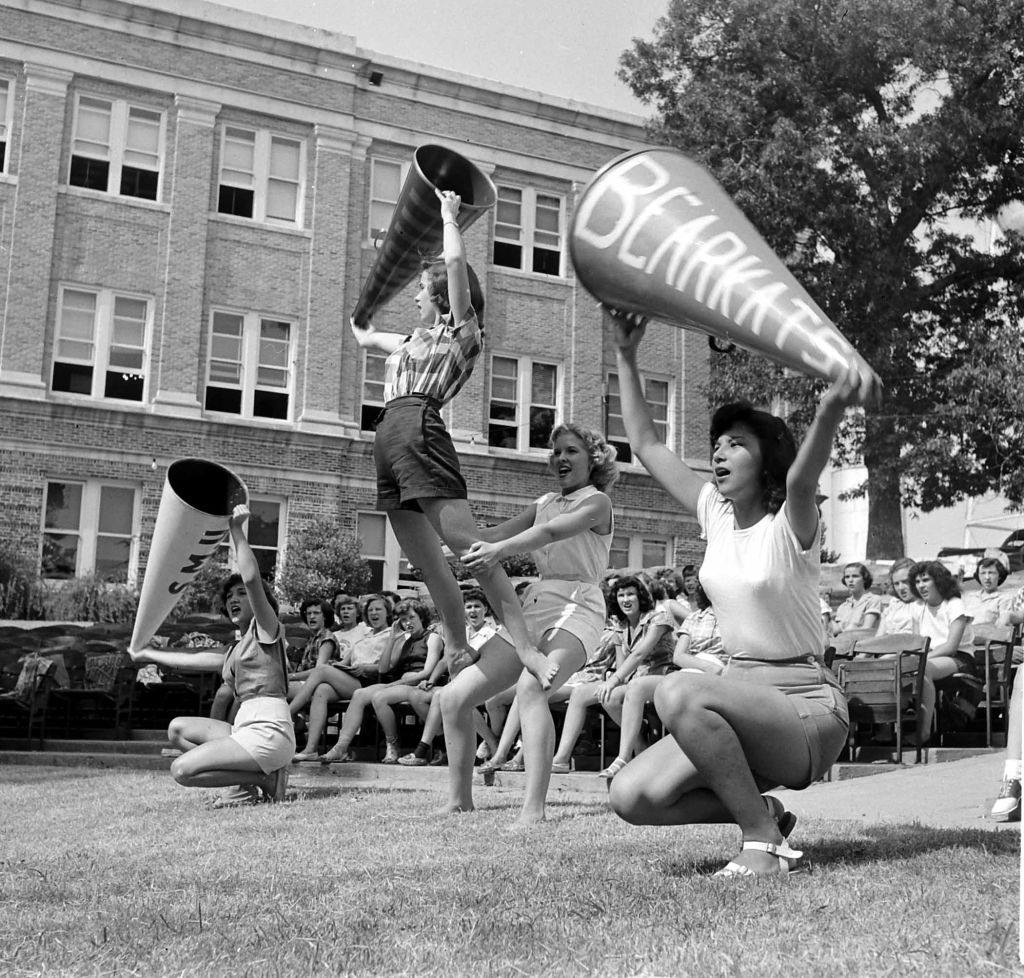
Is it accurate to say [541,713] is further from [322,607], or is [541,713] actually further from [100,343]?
[100,343]

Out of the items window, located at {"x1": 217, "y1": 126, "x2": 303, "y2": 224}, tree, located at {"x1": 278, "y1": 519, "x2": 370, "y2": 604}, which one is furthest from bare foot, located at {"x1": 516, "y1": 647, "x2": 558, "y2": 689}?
window, located at {"x1": 217, "y1": 126, "x2": 303, "y2": 224}

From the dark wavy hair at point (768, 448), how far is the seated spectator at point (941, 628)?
5570mm

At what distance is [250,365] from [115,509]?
12.8 feet

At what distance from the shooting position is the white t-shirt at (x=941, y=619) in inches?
404

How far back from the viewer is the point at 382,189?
28547 mm

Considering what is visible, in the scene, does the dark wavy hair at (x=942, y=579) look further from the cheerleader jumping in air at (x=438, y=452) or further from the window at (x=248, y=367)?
the window at (x=248, y=367)

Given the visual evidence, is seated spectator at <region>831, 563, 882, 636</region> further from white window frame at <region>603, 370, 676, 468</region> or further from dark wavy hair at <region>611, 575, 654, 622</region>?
white window frame at <region>603, 370, 676, 468</region>

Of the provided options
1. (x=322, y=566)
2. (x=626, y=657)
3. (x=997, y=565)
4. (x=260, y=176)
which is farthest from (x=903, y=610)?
(x=260, y=176)

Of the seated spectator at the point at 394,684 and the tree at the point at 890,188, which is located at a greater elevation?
the tree at the point at 890,188

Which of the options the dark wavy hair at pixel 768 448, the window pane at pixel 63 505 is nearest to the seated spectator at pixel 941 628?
the dark wavy hair at pixel 768 448

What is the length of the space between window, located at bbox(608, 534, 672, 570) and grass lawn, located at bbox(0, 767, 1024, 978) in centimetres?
2400

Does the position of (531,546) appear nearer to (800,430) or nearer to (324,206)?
(800,430)

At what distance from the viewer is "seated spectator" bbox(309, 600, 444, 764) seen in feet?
36.3

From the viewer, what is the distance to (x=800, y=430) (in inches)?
965
